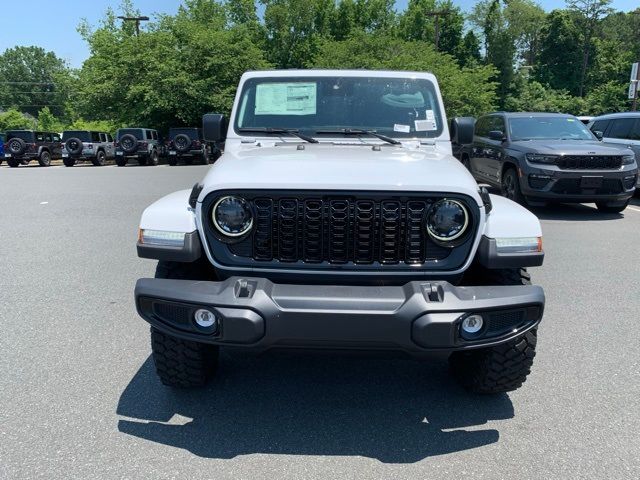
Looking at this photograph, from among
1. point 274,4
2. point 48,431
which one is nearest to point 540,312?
point 48,431

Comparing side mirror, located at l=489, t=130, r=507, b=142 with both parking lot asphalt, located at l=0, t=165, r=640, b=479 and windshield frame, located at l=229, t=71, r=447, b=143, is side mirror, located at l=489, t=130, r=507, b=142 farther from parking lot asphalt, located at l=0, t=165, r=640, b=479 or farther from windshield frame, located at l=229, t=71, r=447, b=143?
windshield frame, located at l=229, t=71, r=447, b=143

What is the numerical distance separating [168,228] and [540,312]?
1917mm

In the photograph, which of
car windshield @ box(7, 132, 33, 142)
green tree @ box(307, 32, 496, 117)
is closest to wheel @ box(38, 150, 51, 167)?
car windshield @ box(7, 132, 33, 142)

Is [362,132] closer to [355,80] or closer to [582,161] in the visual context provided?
[355,80]

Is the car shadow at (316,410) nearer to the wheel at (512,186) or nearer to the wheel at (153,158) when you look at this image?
the wheel at (512,186)

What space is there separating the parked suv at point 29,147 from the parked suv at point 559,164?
69.5 feet

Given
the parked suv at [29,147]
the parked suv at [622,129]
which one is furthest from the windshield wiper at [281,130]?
the parked suv at [29,147]

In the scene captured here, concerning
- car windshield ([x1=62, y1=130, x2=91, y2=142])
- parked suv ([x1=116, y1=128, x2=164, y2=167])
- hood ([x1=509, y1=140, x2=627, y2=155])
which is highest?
hood ([x1=509, y1=140, x2=627, y2=155])

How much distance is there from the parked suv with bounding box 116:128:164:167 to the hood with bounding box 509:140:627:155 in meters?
19.6

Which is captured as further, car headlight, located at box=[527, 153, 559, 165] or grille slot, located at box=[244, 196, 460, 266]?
car headlight, located at box=[527, 153, 559, 165]

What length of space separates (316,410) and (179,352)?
0.84m

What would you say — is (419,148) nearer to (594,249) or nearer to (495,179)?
(594,249)

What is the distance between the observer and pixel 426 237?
2.73 metres

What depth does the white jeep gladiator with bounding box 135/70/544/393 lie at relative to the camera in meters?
2.45
